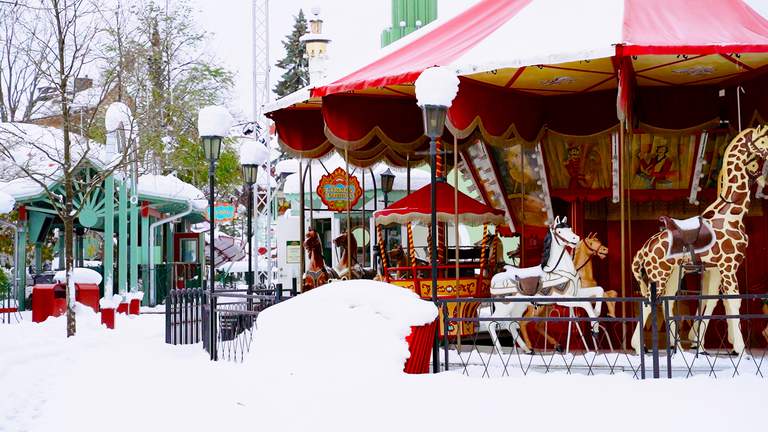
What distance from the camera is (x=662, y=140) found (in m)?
14.9

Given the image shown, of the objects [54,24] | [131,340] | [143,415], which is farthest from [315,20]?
[143,415]

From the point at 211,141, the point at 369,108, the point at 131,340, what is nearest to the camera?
the point at 211,141

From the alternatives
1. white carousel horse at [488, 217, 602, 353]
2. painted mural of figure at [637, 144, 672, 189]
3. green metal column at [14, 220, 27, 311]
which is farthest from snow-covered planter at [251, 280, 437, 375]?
green metal column at [14, 220, 27, 311]

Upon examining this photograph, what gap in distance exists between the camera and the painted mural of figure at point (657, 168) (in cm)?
1484

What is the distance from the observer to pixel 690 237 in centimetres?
1244

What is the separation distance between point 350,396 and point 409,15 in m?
40.6

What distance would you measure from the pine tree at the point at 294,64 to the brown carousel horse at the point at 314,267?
1638 inches

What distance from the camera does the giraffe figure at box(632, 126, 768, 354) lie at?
1239 cm

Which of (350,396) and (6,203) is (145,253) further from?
(350,396)

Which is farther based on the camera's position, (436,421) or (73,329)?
(73,329)

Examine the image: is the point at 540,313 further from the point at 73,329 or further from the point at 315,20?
the point at 315,20

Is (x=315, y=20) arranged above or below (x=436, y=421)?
above

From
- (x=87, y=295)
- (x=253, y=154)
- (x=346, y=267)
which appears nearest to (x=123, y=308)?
(x=87, y=295)

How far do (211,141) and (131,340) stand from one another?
15.9 feet
